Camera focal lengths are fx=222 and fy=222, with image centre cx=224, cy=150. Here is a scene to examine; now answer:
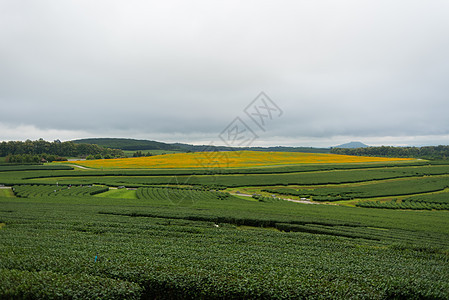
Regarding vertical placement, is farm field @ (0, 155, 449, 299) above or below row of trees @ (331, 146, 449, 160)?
below

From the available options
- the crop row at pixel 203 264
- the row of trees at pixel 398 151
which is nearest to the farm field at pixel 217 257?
the crop row at pixel 203 264

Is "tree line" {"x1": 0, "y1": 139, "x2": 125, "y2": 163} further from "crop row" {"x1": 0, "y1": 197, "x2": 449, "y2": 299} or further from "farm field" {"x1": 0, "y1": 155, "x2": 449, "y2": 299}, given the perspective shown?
"crop row" {"x1": 0, "y1": 197, "x2": 449, "y2": 299}

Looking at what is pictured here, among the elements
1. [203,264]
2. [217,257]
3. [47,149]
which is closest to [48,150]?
[47,149]

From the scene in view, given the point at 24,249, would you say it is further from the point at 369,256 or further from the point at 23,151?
the point at 23,151

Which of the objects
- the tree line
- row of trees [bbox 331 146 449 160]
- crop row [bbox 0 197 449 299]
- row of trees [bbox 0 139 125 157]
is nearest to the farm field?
crop row [bbox 0 197 449 299]

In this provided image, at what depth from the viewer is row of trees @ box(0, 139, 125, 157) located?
4582 inches

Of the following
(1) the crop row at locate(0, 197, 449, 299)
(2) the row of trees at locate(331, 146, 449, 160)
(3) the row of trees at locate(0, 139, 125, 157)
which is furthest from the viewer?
(2) the row of trees at locate(331, 146, 449, 160)

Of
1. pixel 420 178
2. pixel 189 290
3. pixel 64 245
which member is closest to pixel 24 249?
pixel 64 245

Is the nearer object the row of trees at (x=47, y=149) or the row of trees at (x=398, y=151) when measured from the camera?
the row of trees at (x=47, y=149)

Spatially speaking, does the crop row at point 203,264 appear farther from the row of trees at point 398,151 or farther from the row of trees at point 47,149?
the row of trees at point 398,151

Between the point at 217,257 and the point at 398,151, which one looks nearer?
the point at 217,257

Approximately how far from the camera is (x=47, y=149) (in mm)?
125188

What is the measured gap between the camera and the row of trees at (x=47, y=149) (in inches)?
4582

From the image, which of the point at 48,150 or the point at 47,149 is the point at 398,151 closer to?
the point at 48,150
